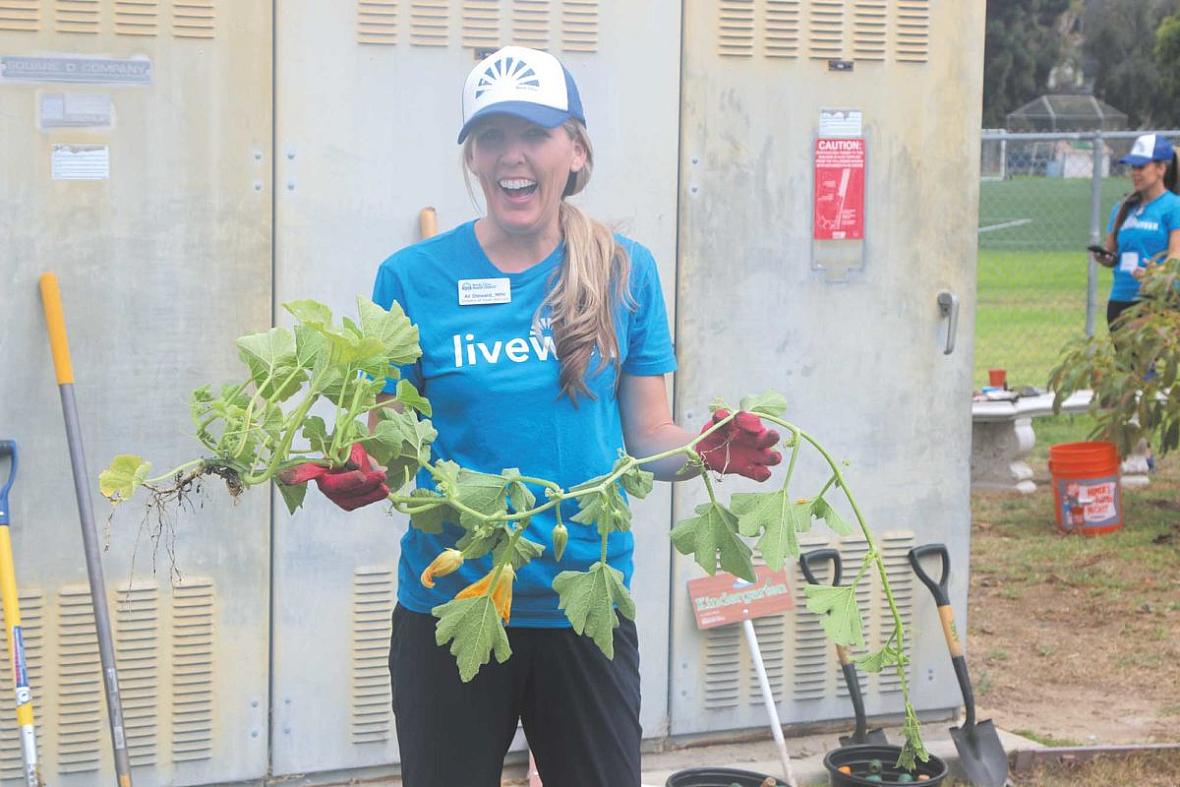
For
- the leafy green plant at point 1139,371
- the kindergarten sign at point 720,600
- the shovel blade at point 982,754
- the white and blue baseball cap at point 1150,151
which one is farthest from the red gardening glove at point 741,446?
the white and blue baseball cap at point 1150,151

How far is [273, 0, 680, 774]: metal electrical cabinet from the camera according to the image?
4645mm

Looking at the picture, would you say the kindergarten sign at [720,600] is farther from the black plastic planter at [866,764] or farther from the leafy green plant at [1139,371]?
the leafy green plant at [1139,371]

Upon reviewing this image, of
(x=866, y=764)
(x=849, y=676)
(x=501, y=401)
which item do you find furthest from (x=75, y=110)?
(x=866, y=764)

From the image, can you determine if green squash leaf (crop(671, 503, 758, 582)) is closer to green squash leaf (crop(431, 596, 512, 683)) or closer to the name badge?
green squash leaf (crop(431, 596, 512, 683))

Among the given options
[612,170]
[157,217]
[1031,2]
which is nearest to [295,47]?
[157,217]

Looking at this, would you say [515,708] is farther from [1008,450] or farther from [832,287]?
[1008,450]

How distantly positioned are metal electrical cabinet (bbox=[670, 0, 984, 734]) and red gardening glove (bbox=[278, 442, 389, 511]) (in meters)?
2.73

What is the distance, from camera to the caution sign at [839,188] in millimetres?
5207

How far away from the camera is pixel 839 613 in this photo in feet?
8.48

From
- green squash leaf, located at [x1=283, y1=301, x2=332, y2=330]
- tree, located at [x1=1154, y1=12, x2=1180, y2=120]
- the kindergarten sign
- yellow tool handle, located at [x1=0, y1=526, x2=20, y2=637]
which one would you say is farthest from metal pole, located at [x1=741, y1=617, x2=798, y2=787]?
tree, located at [x1=1154, y1=12, x2=1180, y2=120]

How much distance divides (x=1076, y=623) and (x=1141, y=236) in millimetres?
3125

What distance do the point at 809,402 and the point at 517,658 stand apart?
8.50 ft

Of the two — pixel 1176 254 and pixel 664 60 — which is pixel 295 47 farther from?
pixel 1176 254

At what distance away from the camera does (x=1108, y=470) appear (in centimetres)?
852
